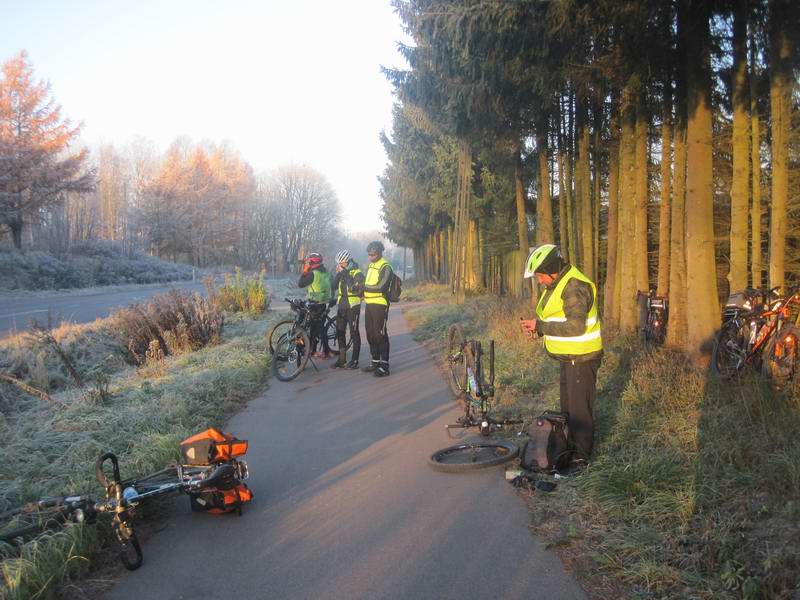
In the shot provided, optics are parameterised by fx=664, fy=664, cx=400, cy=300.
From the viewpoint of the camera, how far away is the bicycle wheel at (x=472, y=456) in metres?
5.77

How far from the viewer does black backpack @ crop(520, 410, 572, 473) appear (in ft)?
17.4

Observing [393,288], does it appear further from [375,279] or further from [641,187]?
[641,187]

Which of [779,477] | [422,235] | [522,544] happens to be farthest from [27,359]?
[422,235]

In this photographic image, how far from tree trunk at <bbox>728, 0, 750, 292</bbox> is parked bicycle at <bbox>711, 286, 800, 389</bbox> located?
1.45 feet

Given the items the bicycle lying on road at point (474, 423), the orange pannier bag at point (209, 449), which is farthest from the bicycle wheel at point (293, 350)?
the orange pannier bag at point (209, 449)

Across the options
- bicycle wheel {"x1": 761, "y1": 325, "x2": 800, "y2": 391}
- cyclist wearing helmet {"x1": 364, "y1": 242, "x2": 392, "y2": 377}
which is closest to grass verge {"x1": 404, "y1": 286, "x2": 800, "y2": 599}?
bicycle wheel {"x1": 761, "y1": 325, "x2": 800, "y2": 391}

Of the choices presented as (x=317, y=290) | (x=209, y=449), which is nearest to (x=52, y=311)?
(x=317, y=290)

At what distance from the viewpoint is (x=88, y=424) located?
6887 mm

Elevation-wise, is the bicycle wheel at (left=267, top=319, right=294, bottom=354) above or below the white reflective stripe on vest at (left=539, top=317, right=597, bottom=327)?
below

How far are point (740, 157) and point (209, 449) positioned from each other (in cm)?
669

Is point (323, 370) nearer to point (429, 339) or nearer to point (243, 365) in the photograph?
point (243, 365)

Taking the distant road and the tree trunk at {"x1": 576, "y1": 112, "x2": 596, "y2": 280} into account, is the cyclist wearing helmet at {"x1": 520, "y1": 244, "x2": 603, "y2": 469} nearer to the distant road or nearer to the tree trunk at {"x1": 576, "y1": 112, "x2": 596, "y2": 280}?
the tree trunk at {"x1": 576, "y1": 112, "x2": 596, "y2": 280}

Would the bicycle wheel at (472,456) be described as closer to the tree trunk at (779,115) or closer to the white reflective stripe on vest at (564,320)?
the white reflective stripe on vest at (564,320)

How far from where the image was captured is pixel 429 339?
616 inches
